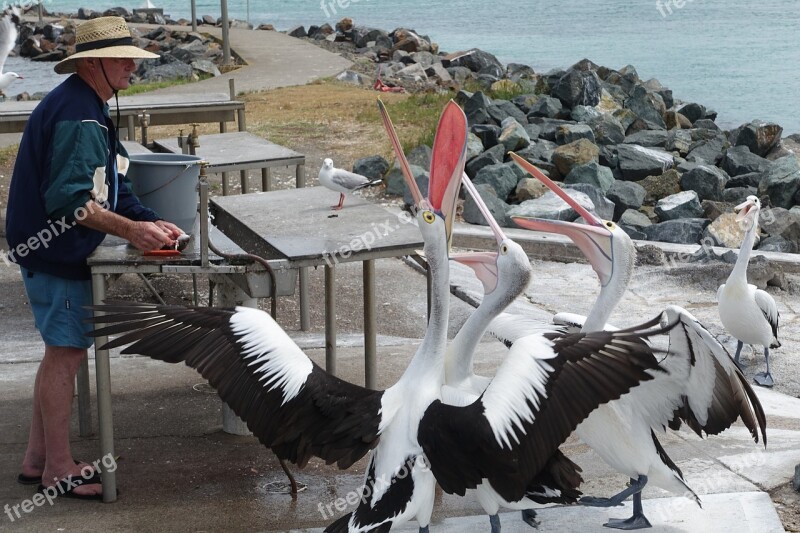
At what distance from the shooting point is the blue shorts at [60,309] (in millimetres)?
4086

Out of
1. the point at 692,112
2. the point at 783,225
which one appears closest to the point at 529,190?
the point at 783,225

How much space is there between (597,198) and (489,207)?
125cm

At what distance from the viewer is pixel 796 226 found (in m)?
9.63

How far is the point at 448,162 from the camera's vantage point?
390 cm

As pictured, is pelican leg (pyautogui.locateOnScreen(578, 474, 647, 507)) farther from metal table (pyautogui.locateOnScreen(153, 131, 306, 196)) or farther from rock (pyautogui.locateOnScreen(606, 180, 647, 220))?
rock (pyautogui.locateOnScreen(606, 180, 647, 220))

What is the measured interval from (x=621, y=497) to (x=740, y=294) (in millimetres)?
2601

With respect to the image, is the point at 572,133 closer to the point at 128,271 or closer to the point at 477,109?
the point at 477,109

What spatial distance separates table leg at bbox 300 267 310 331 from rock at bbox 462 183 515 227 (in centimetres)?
265

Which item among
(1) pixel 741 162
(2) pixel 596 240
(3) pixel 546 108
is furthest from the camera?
(3) pixel 546 108

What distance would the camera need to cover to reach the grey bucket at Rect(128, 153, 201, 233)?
4289 millimetres

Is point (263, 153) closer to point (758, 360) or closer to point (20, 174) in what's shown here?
point (20, 174)

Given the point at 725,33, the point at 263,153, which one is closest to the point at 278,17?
the point at 725,33

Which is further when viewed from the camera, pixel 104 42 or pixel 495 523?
pixel 104 42

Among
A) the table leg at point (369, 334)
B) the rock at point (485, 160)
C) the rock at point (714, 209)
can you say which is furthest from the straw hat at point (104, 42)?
the rock at point (714, 209)
